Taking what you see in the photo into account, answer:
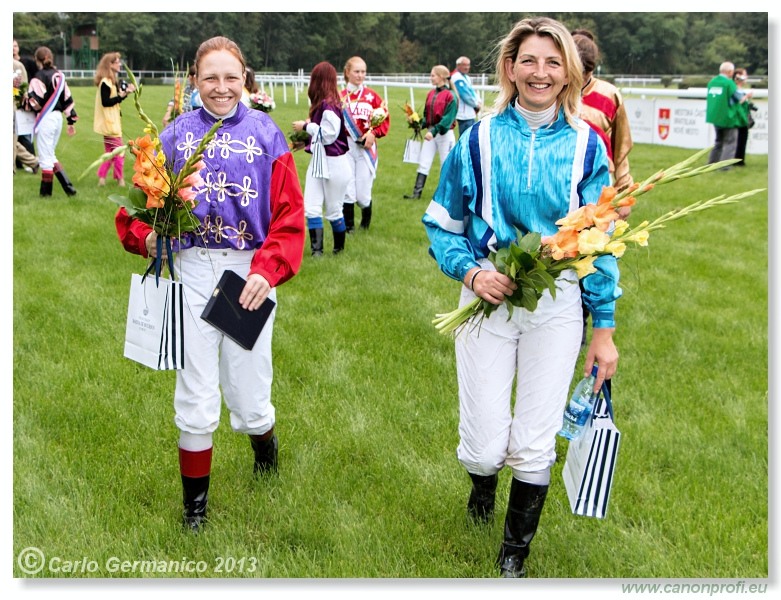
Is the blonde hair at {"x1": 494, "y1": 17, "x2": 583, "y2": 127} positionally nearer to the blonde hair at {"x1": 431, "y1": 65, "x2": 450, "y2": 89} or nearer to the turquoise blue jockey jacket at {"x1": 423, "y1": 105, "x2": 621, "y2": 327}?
the turquoise blue jockey jacket at {"x1": 423, "y1": 105, "x2": 621, "y2": 327}

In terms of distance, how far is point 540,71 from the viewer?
133 inches

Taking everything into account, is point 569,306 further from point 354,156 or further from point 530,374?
point 354,156

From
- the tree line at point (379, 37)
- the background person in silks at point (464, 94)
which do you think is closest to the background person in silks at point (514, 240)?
the background person in silks at point (464, 94)

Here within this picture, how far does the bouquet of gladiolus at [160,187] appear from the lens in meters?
3.63

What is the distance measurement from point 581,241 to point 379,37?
51714mm

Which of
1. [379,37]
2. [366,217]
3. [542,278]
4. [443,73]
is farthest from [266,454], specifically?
[379,37]

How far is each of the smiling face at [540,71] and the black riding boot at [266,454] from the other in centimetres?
222

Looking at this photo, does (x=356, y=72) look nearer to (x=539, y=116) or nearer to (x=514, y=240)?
(x=539, y=116)

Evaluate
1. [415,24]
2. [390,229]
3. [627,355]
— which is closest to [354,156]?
[390,229]

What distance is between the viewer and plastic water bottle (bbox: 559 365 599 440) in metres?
3.74

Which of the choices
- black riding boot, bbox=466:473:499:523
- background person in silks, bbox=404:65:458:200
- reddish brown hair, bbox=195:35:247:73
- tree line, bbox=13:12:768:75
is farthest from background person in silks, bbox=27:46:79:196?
tree line, bbox=13:12:768:75

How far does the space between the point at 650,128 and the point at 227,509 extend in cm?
2189

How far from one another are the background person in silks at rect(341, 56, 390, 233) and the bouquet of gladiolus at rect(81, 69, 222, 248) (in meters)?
6.17

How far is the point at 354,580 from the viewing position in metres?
3.82
